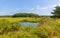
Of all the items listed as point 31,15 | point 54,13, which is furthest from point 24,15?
point 54,13

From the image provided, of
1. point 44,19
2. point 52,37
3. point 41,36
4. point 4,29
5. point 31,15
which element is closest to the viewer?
point 41,36

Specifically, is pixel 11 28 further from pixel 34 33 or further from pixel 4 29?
pixel 34 33

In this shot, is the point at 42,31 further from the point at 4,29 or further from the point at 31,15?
the point at 31,15

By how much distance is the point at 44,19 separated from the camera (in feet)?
72.3

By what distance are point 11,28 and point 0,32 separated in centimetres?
130

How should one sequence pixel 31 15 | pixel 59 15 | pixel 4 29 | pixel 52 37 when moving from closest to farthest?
pixel 52 37
pixel 4 29
pixel 59 15
pixel 31 15

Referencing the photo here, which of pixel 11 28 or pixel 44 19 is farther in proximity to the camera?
pixel 44 19

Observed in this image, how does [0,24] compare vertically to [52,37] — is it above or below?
above

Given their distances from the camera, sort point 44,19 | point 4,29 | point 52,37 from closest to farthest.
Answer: point 52,37 → point 4,29 → point 44,19

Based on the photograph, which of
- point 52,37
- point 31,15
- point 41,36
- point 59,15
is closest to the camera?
point 41,36

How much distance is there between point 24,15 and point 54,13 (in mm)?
11273

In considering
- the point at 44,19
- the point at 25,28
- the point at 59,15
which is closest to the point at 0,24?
the point at 25,28

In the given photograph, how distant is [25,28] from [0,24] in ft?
7.48

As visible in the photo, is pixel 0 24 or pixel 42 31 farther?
pixel 0 24
